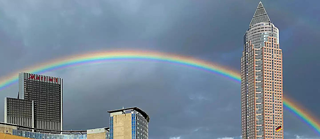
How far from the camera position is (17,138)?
346 feet

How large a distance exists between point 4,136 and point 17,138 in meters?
2.81

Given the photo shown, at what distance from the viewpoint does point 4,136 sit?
341 ft
